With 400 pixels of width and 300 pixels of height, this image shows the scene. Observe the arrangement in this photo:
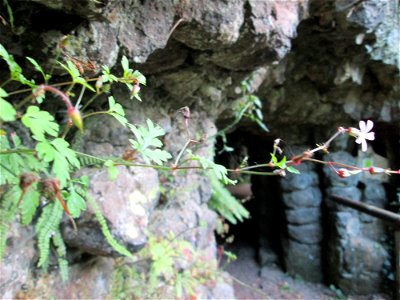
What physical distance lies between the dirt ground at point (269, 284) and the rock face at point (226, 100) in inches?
6.9

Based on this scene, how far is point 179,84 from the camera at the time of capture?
2336 millimetres

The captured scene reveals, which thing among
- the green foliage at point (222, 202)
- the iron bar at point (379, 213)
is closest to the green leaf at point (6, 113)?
the iron bar at point (379, 213)

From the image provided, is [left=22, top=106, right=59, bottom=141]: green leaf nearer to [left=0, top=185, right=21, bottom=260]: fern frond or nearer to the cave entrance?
[left=0, top=185, right=21, bottom=260]: fern frond

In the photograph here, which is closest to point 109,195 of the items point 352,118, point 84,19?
point 84,19

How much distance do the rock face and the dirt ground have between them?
0.58 feet

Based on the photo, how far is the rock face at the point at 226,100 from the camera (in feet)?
4.67

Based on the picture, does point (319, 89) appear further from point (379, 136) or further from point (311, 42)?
point (379, 136)

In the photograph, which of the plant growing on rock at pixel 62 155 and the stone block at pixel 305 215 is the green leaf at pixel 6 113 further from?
the stone block at pixel 305 215

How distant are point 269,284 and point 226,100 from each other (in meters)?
3.18

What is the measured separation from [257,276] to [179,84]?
3.86 meters

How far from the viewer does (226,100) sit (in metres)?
3.07

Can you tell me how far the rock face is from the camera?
4.67 feet

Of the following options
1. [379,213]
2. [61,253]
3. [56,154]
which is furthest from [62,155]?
Answer: [379,213]

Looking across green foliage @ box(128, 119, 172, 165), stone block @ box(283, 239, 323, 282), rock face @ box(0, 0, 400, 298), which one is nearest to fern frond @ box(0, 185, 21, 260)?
rock face @ box(0, 0, 400, 298)
